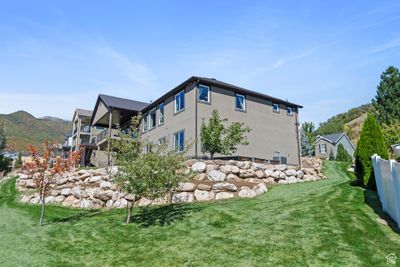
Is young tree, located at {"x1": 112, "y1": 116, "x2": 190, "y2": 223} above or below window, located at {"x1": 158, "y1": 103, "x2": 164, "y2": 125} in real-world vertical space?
below

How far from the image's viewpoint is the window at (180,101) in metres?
22.2

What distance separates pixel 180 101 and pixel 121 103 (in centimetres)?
1004

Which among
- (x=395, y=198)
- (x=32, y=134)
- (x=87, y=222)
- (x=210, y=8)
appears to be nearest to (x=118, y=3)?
(x=210, y=8)

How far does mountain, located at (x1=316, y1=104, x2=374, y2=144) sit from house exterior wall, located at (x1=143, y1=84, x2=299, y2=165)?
158 feet

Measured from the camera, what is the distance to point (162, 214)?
11.4 meters

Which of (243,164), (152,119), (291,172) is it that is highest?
(152,119)

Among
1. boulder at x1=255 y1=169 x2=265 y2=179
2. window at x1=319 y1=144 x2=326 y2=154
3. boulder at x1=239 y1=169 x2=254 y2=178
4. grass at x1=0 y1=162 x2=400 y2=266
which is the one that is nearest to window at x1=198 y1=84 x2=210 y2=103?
boulder at x1=239 y1=169 x2=254 y2=178

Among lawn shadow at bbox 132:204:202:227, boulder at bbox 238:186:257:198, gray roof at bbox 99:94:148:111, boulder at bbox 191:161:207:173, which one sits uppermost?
gray roof at bbox 99:94:148:111

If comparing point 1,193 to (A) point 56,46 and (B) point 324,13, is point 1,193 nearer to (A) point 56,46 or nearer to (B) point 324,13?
(A) point 56,46

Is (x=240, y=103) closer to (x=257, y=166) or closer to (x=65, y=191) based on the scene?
(x=257, y=166)

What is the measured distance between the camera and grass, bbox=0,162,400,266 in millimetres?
6355

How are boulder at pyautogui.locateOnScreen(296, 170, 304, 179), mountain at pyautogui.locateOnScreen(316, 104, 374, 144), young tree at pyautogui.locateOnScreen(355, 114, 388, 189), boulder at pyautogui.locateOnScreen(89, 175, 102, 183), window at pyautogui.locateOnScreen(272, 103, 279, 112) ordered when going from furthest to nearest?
mountain at pyautogui.locateOnScreen(316, 104, 374, 144)
window at pyautogui.locateOnScreen(272, 103, 279, 112)
boulder at pyautogui.locateOnScreen(296, 170, 304, 179)
boulder at pyautogui.locateOnScreen(89, 175, 102, 183)
young tree at pyautogui.locateOnScreen(355, 114, 388, 189)

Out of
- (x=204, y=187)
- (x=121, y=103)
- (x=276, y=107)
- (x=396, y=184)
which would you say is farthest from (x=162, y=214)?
(x=121, y=103)

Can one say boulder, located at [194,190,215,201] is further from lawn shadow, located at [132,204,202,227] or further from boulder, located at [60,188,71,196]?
boulder, located at [60,188,71,196]
